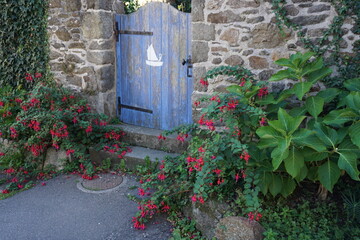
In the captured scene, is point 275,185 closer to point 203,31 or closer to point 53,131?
point 203,31

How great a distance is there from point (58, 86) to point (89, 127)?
1.20 meters

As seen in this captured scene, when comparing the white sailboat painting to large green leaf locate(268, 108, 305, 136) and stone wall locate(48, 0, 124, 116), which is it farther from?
large green leaf locate(268, 108, 305, 136)

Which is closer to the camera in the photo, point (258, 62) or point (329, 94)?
point (329, 94)

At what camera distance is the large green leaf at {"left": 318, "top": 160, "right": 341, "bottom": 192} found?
312cm

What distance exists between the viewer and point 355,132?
2.95 m

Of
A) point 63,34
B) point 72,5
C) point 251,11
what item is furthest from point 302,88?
point 63,34

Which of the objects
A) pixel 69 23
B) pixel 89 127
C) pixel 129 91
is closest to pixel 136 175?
pixel 89 127

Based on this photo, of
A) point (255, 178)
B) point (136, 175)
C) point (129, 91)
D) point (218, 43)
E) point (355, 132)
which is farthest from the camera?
point (129, 91)

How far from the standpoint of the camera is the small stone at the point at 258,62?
409cm

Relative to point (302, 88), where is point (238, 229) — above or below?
below

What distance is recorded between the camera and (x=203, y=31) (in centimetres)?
436

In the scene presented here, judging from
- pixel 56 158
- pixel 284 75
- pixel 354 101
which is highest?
pixel 284 75

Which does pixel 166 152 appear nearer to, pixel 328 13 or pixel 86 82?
pixel 86 82

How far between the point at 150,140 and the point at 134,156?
14.1 inches
